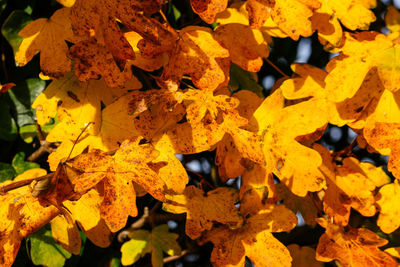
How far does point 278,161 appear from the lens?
1015 mm

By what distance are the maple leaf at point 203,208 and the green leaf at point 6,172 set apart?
48cm

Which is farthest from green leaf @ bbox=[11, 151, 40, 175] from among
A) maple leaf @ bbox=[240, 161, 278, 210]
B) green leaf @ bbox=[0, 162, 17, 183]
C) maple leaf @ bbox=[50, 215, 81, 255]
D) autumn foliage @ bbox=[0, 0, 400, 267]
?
maple leaf @ bbox=[240, 161, 278, 210]

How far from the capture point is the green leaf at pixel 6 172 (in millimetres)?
1161

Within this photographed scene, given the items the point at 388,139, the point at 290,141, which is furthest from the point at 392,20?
the point at 290,141

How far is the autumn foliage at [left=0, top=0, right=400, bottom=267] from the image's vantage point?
91 centimetres

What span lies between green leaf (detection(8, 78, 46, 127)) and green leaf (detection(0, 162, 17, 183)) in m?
0.13

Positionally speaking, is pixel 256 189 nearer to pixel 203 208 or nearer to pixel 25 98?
pixel 203 208

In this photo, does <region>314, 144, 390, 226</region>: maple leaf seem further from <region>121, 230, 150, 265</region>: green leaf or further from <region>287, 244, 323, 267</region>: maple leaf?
<region>121, 230, 150, 265</region>: green leaf

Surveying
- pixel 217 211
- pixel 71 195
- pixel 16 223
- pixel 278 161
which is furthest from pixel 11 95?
pixel 278 161

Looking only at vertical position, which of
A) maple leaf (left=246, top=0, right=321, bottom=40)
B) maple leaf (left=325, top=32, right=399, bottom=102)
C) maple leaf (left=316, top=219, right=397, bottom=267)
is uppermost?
maple leaf (left=246, top=0, right=321, bottom=40)

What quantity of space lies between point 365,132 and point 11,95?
3.34 feet

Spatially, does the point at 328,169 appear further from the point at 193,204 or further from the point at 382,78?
the point at 193,204

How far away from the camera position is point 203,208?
1072 millimetres

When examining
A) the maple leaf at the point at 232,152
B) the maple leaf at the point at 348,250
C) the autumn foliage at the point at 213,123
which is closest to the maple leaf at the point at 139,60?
the autumn foliage at the point at 213,123
